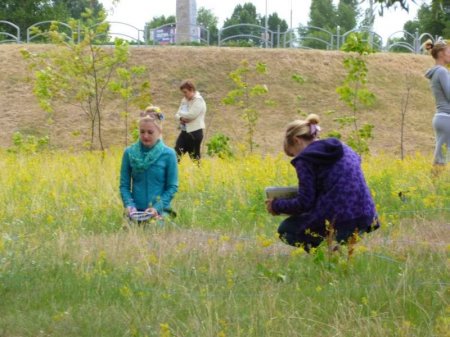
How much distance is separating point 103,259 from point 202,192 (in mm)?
4297

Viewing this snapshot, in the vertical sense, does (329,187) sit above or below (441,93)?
below

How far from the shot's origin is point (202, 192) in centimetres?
1149

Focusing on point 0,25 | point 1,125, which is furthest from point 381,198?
point 0,25

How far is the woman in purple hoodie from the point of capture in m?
6.96

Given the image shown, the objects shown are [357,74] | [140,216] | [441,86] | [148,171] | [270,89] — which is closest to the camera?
[140,216]

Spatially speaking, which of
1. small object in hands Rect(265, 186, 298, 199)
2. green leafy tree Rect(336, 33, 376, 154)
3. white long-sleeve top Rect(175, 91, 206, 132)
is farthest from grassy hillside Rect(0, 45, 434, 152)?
small object in hands Rect(265, 186, 298, 199)

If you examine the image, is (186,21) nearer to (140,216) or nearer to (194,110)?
(194,110)

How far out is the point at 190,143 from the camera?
54.9 feet

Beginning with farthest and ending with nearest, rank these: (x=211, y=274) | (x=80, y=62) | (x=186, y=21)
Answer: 1. (x=186, y=21)
2. (x=80, y=62)
3. (x=211, y=274)

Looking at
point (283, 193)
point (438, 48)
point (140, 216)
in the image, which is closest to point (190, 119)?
point (438, 48)

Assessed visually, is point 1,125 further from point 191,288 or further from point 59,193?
point 191,288

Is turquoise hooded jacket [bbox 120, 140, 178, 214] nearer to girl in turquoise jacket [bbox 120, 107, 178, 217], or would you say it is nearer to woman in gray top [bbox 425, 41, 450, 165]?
girl in turquoise jacket [bbox 120, 107, 178, 217]

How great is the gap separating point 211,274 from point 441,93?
5.81 m

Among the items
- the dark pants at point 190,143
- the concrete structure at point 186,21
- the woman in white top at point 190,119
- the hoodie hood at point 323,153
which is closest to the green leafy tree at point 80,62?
the woman in white top at point 190,119
